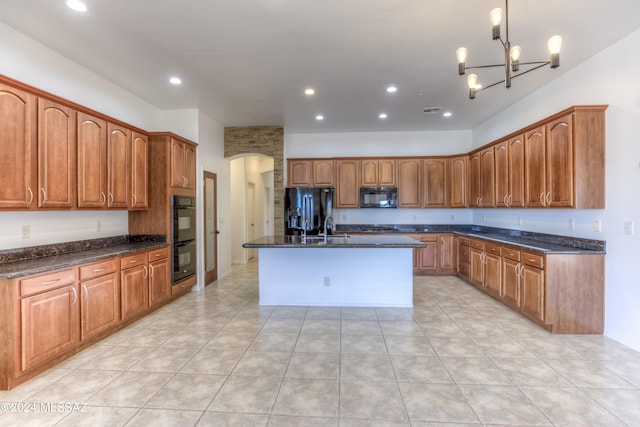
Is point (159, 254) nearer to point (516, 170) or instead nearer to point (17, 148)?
point (17, 148)

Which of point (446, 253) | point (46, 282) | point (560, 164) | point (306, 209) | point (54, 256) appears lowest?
point (446, 253)

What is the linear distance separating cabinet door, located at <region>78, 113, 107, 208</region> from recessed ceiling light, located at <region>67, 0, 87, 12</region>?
108cm

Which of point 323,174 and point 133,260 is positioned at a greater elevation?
point 323,174

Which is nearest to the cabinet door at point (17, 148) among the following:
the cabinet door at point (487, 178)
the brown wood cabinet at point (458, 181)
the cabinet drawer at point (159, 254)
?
the cabinet drawer at point (159, 254)

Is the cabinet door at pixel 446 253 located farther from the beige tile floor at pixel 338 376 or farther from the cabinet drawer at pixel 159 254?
the cabinet drawer at pixel 159 254

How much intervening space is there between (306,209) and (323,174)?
2.98 ft

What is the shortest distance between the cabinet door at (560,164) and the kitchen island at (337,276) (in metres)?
1.74

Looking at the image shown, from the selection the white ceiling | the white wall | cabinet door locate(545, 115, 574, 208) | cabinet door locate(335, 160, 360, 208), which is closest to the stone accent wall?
cabinet door locate(335, 160, 360, 208)

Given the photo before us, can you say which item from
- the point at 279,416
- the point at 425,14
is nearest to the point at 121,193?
the point at 279,416

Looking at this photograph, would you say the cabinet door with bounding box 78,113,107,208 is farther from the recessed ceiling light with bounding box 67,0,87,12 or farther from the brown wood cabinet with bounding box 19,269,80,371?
the recessed ceiling light with bounding box 67,0,87,12

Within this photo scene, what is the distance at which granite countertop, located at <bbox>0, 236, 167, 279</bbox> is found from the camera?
251 centimetres

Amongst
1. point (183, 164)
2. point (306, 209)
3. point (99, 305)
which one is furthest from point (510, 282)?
point (183, 164)

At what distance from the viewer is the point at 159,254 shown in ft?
13.8

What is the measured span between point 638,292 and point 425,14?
325 cm
